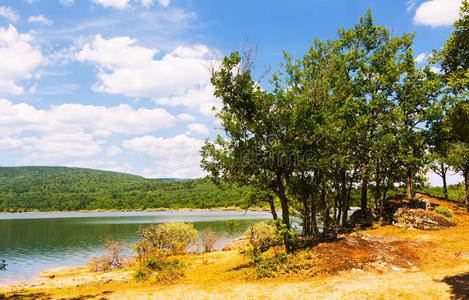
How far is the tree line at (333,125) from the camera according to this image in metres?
Answer: 21.5

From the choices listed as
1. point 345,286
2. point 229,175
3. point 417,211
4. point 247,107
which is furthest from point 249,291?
point 417,211

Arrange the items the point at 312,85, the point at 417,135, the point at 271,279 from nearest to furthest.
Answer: the point at 271,279 → the point at 312,85 → the point at 417,135

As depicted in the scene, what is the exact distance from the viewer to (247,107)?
22.0 meters

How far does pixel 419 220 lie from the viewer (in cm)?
2606

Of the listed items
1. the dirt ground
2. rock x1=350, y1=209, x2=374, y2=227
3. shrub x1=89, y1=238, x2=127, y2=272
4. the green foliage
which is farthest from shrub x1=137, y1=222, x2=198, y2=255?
rock x1=350, y1=209, x2=374, y2=227

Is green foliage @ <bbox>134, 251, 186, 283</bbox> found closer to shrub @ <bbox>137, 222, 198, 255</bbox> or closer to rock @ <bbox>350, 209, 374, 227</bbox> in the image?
shrub @ <bbox>137, 222, 198, 255</bbox>

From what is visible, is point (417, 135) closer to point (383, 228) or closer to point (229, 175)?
point (383, 228)

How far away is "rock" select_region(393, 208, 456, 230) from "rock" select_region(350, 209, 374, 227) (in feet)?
8.22

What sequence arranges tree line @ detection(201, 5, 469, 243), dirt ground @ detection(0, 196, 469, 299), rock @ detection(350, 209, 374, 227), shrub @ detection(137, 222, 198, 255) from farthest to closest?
shrub @ detection(137, 222, 198, 255), rock @ detection(350, 209, 374, 227), tree line @ detection(201, 5, 469, 243), dirt ground @ detection(0, 196, 469, 299)

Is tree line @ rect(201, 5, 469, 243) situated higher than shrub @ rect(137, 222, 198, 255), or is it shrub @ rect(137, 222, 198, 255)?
tree line @ rect(201, 5, 469, 243)

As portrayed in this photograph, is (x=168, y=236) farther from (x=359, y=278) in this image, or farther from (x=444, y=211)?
(x=444, y=211)

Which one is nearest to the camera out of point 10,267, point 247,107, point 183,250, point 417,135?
point 247,107

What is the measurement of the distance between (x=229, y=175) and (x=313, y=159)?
681 centimetres

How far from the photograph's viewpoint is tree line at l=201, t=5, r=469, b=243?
2150cm
